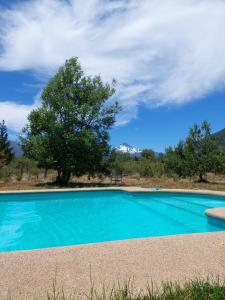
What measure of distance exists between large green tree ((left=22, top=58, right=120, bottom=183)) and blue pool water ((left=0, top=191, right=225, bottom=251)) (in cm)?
300

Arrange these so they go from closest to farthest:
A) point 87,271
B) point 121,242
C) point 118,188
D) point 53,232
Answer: point 87,271, point 121,242, point 53,232, point 118,188

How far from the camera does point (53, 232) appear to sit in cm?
912

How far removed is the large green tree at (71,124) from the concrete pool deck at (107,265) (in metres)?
12.3

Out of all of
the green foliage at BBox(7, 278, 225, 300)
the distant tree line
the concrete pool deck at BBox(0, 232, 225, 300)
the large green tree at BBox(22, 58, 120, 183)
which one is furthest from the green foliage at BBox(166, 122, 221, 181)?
the green foliage at BBox(7, 278, 225, 300)

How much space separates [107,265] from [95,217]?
271 inches

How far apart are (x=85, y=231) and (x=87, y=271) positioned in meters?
5.00

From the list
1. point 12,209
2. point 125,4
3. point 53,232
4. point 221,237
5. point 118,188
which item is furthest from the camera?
point 118,188

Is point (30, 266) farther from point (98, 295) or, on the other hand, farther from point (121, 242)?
point (121, 242)

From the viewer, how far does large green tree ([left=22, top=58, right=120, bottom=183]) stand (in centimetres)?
Result: 1769

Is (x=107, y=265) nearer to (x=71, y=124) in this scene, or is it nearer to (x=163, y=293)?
(x=163, y=293)

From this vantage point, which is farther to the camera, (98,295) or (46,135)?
(46,135)

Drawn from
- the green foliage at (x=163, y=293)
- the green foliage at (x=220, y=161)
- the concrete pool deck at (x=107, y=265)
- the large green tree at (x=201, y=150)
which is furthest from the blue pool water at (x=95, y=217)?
the green foliage at (x=220, y=161)

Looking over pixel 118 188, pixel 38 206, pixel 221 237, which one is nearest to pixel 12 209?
pixel 38 206

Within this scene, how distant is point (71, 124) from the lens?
18438 millimetres
